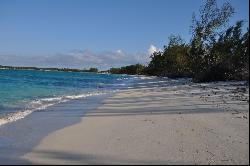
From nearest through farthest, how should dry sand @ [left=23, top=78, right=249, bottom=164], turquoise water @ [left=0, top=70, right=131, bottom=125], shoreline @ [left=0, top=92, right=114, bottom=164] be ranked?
dry sand @ [left=23, top=78, right=249, bottom=164], shoreline @ [left=0, top=92, right=114, bottom=164], turquoise water @ [left=0, top=70, right=131, bottom=125]

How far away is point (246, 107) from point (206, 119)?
2.03 metres

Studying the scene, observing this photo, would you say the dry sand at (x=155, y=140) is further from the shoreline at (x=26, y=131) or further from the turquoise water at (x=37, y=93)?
the turquoise water at (x=37, y=93)

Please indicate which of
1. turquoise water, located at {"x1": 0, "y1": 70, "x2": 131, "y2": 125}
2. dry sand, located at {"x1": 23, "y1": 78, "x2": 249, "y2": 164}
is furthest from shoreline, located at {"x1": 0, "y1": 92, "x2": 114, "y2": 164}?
turquoise water, located at {"x1": 0, "y1": 70, "x2": 131, "y2": 125}

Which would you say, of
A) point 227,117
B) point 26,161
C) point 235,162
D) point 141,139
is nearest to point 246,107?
point 227,117

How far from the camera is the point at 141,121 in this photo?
39.4ft

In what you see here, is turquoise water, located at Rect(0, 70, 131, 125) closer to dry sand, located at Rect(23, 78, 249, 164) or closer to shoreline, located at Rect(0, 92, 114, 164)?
shoreline, located at Rect(0, 92, 114, 164)

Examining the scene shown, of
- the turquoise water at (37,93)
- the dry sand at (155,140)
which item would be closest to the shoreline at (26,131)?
the dry sand at (155,140)

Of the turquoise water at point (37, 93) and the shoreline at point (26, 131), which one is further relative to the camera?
the turquoise water at point (37, 93)

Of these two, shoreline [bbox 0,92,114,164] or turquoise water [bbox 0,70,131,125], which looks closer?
shoreline [bbox 0,92,114,164]

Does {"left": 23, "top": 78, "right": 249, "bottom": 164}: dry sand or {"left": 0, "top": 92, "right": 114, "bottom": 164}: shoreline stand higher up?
{"left": 23, "top": 78, "right": 249, "bottom": 164}: dry sand

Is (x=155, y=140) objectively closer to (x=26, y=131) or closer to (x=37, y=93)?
(x=26, y=131)

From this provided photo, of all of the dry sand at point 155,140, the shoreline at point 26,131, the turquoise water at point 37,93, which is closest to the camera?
the dry sand at point 155,140

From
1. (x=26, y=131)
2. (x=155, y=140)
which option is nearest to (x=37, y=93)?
(x=26, y=131)

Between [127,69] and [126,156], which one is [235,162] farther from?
[127,69]
